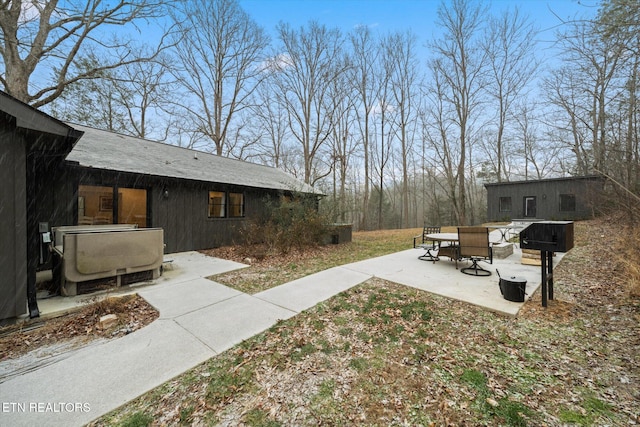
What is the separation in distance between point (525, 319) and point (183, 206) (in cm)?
910

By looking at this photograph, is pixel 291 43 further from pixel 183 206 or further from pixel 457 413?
pixel 457 413

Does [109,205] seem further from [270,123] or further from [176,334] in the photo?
[270,123]

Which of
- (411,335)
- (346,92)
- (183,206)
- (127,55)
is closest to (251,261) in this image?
(183,206)

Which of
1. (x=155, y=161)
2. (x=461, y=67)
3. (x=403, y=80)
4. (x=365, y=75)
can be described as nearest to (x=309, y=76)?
(x=365, y=75)

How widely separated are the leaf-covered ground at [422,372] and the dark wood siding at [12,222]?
2814mm

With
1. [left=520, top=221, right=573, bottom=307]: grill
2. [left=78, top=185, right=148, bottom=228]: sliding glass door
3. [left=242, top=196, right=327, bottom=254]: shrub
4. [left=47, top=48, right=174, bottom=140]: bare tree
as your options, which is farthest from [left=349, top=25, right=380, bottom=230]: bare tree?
[left=520, top=221, right=573, bottom=307]: grill

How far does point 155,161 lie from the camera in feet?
26.2

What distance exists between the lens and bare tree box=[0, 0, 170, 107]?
8.16 m

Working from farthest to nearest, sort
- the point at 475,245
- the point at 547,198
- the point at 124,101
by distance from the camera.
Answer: the point at 547,198
the point at 124,101
the point at 475,245

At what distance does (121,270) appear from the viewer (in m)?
4.39

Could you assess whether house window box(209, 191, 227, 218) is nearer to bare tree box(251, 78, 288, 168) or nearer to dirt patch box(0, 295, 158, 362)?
dirt patch box(0, 295, 158, 362)

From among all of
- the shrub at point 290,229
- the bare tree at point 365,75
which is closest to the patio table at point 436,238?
the shrub at point 290,229

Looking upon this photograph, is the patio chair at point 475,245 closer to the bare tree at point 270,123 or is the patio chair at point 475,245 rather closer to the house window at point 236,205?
the house window at point 236,205

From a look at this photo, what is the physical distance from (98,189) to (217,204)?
11.3ft
